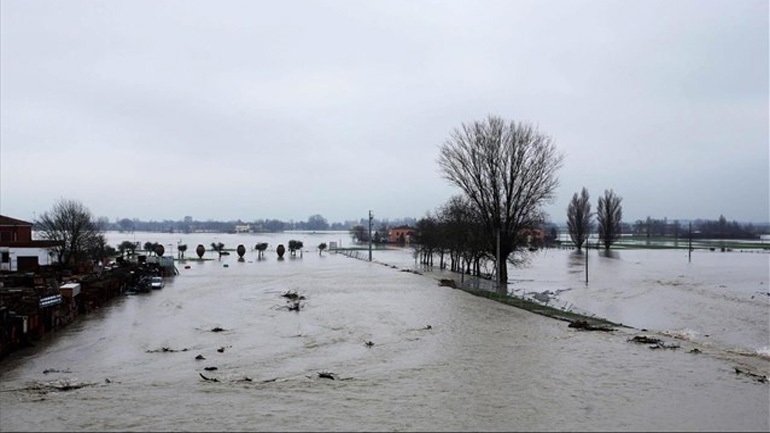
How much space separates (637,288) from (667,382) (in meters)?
30.1

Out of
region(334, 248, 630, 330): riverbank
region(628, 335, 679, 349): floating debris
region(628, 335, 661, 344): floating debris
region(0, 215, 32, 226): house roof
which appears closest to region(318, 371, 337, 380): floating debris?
region(628, 335, 679, 349): floating debris

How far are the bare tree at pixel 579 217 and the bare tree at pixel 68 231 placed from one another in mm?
85226

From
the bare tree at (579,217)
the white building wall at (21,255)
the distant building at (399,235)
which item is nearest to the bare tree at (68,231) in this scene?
the white building wall at (21,255)

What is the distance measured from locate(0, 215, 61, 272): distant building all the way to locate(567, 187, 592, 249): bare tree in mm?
89690

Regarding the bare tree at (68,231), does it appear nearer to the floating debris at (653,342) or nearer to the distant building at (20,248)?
the distant building at (20,248)

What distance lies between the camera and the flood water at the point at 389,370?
11.5 meters

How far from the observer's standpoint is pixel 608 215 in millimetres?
116125

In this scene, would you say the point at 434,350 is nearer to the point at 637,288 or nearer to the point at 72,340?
the point at 72,340

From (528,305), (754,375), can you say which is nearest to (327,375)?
(754,375)

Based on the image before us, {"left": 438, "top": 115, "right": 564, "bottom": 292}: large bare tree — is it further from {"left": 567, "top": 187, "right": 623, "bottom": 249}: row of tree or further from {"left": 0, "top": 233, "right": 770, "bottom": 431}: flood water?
{"left": 567, "top": 187, "right": 623, "bottom": 249}: row of tree

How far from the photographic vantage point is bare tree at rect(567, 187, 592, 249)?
370 feet

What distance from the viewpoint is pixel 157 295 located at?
3856 cm

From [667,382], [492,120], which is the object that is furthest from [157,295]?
[667,382]

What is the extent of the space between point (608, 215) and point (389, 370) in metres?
109
